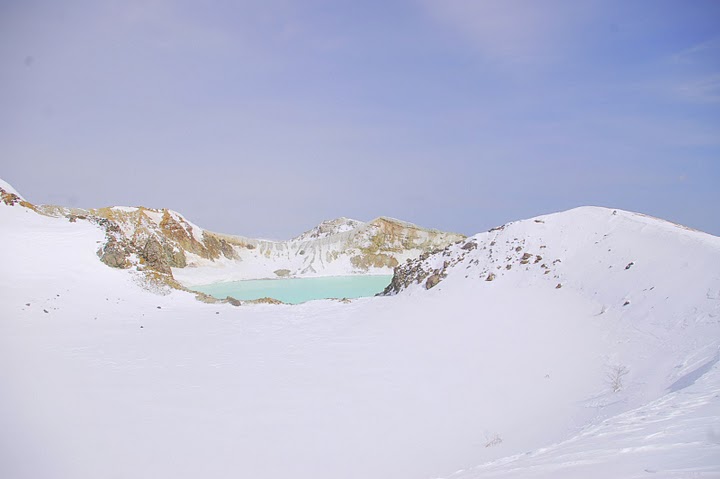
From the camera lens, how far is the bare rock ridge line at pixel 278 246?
34.2 metres

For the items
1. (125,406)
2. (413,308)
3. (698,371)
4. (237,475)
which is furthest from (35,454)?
(413,308)

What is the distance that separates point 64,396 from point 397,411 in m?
5.00

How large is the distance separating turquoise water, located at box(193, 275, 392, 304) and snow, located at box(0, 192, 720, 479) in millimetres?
11115

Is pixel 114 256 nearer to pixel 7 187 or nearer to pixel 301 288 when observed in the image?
pixel 7 187

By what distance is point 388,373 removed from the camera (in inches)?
320

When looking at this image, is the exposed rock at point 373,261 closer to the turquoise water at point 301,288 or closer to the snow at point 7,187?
the turquoise water at point 301,288

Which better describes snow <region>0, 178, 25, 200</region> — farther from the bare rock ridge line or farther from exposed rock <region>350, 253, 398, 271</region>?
exposed rock <region>350, 253, 398, 271</region>

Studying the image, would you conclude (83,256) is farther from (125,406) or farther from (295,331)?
(125,406)

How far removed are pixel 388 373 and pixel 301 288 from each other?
22.3 meters

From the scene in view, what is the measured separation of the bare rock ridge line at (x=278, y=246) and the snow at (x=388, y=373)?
20133mm

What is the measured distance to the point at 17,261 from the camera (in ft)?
43.3

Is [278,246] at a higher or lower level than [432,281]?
higher

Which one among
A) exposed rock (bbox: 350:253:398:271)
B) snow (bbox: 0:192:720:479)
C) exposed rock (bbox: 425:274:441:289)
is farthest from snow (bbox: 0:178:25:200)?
exposed rock (bbox: 350:253:398:271)

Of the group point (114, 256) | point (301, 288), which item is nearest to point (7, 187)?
point (114, 256)
